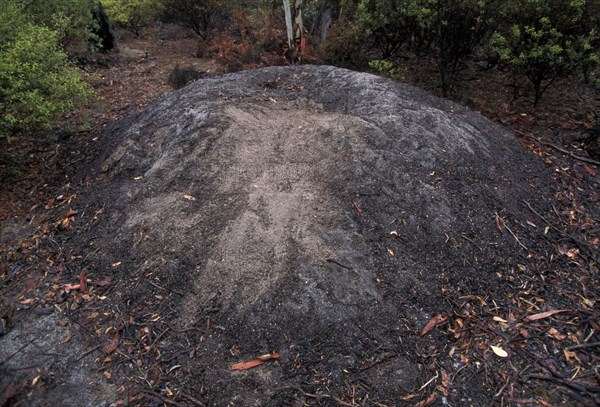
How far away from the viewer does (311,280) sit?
2.73m

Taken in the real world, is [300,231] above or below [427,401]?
above

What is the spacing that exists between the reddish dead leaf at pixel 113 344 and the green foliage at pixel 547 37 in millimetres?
4783

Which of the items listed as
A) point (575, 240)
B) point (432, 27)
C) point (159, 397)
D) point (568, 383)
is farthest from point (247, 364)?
point (432, 27)

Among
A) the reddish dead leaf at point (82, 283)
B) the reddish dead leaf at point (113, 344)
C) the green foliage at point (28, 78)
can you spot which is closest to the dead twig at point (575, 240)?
the reddish dead leaf at point (113, 344)

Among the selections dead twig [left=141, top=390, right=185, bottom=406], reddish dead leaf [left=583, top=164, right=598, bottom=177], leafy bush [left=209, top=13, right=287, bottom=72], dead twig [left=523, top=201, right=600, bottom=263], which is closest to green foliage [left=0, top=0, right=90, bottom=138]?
leafy bush [left=209, top=13, right=287, bottom=72]

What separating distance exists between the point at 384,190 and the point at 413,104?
4.37ft

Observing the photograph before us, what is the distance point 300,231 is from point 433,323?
3.66 feet

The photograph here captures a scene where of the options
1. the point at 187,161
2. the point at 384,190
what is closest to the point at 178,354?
the point at 187,161

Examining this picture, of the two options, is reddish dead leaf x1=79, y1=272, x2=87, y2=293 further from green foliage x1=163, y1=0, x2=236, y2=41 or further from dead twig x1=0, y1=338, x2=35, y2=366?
green foliage x1=163, y1=0, x2=236, y2=41

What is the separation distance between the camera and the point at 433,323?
269cm

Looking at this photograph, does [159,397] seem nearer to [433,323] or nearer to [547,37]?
[433,323]

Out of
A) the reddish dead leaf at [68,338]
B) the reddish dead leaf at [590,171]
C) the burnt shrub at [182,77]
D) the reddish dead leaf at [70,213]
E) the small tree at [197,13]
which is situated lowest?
the reddish dead leaf at [68,338]

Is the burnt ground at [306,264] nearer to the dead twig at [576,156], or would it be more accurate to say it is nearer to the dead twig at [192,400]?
the dead twig at [192,400]

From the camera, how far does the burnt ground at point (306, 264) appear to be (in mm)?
2439
